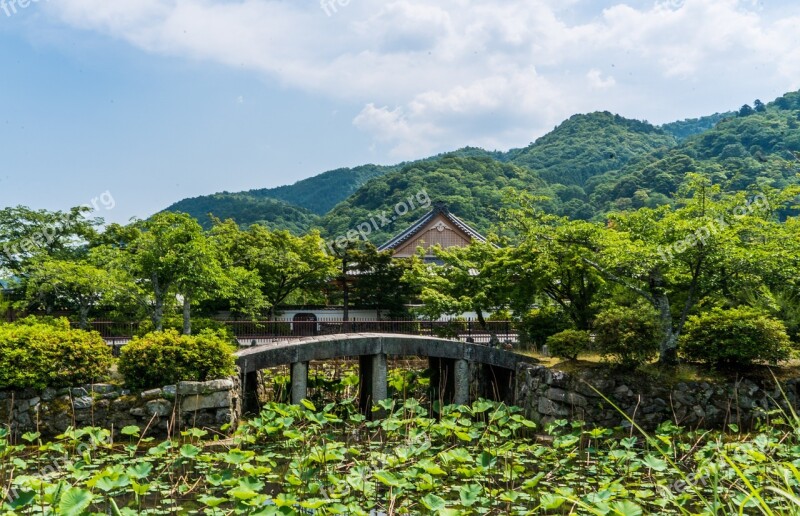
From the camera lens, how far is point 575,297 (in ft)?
47.3

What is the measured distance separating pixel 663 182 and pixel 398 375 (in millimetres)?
32595

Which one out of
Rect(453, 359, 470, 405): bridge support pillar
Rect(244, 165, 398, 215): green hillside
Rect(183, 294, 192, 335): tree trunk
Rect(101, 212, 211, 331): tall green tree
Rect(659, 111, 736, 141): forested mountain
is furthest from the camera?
Rect(659, 111, 736, 141): forested mountain

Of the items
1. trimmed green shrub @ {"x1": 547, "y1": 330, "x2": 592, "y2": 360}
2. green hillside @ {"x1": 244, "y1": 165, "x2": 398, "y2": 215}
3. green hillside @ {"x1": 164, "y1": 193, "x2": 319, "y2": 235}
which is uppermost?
green hillside @ {"x1": 244, "y1": 165, "x2": 398, "y2": 215}

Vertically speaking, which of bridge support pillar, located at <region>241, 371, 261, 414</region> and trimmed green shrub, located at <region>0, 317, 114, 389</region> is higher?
trimmed green shrub, located at <region>0, 317, 114, 389</region>

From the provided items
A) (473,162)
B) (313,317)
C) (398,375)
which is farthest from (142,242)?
(473,162)

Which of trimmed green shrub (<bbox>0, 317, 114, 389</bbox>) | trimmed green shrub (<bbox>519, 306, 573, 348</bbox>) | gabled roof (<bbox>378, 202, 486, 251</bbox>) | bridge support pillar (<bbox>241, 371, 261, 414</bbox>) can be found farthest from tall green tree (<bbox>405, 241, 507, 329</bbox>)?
gabled roof (<bbox>378, 202, 486, 251</bbox>)

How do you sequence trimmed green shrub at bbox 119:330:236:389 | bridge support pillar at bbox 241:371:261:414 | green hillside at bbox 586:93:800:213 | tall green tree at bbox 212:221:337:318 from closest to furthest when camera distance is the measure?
trimmed green shrub at bbox 119:330:236:389 < bridge support pillar at bbox 241:371:261:414 < tall green tree at bbox 212:221:337:318 < green hillside at bbox 586:93:800:213

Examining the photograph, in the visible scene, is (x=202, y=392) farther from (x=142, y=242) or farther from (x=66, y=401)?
(x=142, y=242)

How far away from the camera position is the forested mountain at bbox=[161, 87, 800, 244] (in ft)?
139

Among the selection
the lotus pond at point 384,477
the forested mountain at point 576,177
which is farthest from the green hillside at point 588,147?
the lotus pond at point 384,477

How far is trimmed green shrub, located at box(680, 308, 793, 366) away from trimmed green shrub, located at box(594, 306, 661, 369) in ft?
3.12

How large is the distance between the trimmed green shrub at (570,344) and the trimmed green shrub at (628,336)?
24.0 inches

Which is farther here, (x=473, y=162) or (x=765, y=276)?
(x=473, y=162)

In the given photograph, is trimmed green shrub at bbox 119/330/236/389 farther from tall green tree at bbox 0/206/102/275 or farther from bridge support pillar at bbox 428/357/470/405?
tall green tree at bbox 0/206/102/275
